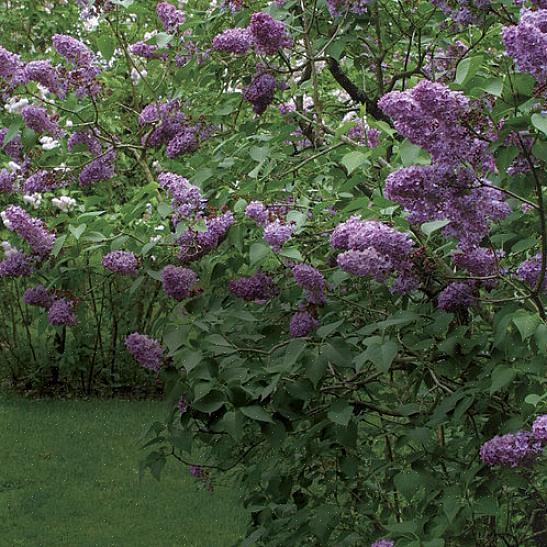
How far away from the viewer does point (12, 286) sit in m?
8.58

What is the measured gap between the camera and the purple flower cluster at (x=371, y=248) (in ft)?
7.49

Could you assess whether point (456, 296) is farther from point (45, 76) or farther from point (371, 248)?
point (45, 76)

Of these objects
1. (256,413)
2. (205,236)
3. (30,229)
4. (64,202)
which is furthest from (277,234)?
(64,202)

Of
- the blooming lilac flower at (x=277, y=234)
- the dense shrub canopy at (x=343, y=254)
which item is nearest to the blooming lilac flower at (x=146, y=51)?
the dense shrub canopy at (x=343, y=254)

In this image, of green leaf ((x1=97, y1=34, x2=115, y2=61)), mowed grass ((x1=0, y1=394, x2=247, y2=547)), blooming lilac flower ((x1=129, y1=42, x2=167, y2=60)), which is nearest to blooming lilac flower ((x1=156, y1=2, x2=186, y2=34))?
green leaf ((x1=97, y1=34, x2=115, y2=61))

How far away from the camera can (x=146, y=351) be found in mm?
3236

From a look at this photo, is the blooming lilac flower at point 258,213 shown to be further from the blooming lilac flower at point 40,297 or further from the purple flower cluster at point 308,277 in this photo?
the blooming lilac flower at point 40,297

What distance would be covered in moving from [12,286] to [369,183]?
241 inches

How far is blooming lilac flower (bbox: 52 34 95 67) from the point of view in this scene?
10.9 feet

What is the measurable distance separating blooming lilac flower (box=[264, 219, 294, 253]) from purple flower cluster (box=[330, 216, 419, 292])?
0.26 meters

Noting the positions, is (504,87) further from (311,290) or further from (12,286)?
(12,286)

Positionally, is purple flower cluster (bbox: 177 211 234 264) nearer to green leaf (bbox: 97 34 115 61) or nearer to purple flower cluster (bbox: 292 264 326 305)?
purple flower cluster (bbox: 292 264 326 305)

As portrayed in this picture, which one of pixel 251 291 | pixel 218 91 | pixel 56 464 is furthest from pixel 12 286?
pixel 251 291

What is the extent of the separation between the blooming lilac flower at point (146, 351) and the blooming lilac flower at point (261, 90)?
82 centimetres
